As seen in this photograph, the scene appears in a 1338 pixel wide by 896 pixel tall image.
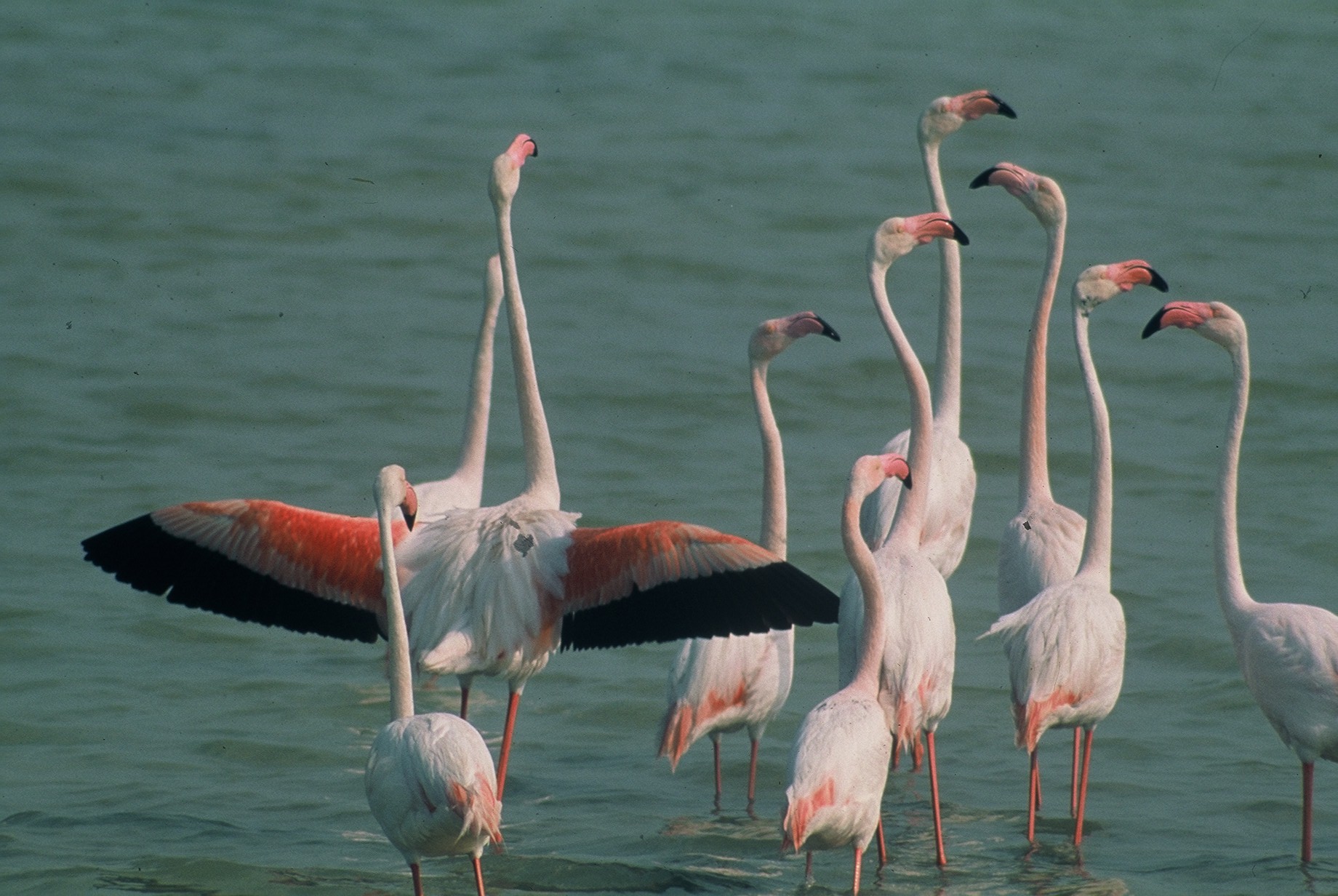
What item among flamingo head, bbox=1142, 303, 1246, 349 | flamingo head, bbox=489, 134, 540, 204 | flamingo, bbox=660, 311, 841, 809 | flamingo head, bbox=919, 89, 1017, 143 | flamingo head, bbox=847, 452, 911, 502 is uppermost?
flamingo head, bbox=919, 89, 1017, 143

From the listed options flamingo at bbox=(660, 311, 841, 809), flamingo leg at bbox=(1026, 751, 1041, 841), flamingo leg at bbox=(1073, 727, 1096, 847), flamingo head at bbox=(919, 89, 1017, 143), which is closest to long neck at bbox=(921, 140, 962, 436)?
flamingo head at bbox=(919, 89, 1017, 143)

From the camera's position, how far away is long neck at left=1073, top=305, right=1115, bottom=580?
5.96 meters

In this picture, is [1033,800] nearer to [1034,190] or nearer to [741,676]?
[741,676]

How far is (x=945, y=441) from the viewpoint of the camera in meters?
7.09

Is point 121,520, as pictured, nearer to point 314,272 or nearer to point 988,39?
point 314,272

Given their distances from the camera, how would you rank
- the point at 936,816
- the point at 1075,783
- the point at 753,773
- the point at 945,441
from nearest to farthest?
the point at 936,816 → the point at 1075,783 → the point at 753,773 → the point at 945,441

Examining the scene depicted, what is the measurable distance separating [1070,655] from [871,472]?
0.87 meters

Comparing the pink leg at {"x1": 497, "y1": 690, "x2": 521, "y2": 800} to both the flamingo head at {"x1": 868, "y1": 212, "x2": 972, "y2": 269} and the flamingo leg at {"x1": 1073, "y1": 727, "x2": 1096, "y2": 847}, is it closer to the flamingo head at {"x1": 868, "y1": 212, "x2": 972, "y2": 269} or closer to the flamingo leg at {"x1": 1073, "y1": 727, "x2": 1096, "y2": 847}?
the flamingo leg at {"x1": 1073, "y1": 727, "x2": 1096, "y2": 847}

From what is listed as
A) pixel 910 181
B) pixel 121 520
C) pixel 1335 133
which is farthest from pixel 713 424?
pixel 1335 133

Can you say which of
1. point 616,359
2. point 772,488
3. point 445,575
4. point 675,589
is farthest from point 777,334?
point 616,359

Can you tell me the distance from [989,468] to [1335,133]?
21.2 feet

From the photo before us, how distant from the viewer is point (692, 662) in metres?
5.89

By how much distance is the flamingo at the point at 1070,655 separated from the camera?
5562 millimetres

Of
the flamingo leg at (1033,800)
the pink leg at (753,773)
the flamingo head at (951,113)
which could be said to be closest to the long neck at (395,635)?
the pink leg at (753,773)
